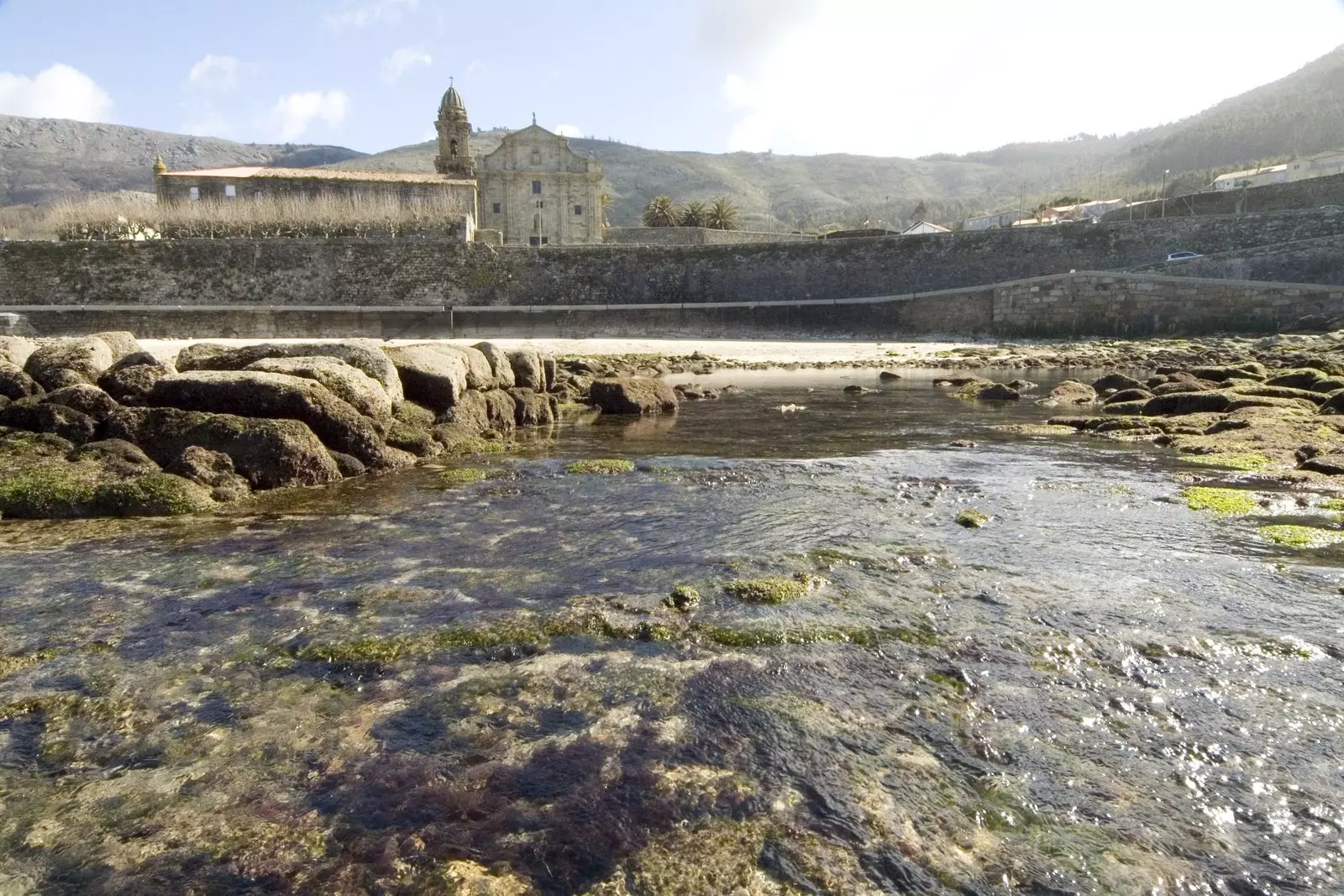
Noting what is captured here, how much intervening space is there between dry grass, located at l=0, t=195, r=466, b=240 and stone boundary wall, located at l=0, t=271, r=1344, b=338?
6756mm

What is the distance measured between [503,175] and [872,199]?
367ft

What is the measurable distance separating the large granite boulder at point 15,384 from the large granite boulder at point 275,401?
1338 millimetres

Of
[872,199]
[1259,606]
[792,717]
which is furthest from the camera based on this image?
[872,199]

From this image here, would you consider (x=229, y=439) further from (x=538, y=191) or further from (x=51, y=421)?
(x=538, y=191)

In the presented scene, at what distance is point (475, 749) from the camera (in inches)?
151

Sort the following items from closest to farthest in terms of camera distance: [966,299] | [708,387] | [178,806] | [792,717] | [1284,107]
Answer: [178,806] < [792,717] < [708,387] < [966,299] < [1284,107]

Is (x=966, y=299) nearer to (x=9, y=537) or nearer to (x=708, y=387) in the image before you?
(x=708, y=387)

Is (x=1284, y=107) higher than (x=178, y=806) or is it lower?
higher

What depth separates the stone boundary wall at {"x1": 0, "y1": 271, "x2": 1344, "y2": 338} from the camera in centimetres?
3209

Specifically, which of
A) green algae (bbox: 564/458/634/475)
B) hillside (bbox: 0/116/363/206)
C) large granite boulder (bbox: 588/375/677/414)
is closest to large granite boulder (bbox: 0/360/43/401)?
green algae (bbox: 564/458/634/475)

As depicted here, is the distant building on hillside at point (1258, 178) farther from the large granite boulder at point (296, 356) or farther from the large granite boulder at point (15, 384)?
the large granite boulder at point (15, 384)

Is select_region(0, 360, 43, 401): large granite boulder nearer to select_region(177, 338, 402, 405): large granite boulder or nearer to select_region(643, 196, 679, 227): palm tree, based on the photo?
select_region(177, 338, 402, 405): large granite boulder

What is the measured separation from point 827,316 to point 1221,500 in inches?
1195

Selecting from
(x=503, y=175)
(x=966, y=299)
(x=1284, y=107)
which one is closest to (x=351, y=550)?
(x=966, y=299)
